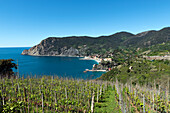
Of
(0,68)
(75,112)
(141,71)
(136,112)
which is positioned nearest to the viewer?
(75,112)

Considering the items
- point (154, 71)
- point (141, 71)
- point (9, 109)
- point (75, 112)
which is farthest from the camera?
point (141, 71)

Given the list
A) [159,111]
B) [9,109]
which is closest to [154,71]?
[159,111]

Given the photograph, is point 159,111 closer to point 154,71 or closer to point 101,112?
point 101,112

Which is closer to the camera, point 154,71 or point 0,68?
point 0,68

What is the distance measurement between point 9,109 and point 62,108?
7001mm

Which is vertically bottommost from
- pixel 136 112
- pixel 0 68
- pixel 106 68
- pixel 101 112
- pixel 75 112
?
pixel 106 68

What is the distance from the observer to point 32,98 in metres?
16.4

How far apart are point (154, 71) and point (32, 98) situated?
67008mm

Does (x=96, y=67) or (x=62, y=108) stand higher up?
(x=62, y=108)

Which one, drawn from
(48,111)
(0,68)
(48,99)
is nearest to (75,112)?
(48,111)

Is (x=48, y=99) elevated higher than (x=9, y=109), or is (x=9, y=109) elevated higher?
(x=9, y=109)

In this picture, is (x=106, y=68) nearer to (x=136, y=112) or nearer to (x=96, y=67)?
(x=96, y=67)

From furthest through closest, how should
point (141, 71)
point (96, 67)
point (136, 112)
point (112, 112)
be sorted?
1. point (96, 67)
2. point (141, 71)
3. point (136, 112)
4. point (112, 112)

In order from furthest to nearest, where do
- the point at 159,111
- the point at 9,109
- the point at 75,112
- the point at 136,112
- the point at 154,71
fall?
the point at 154,71 < the point at 159,111 < the point at 136,112 < the point at 75,112 < the point at 9,109
